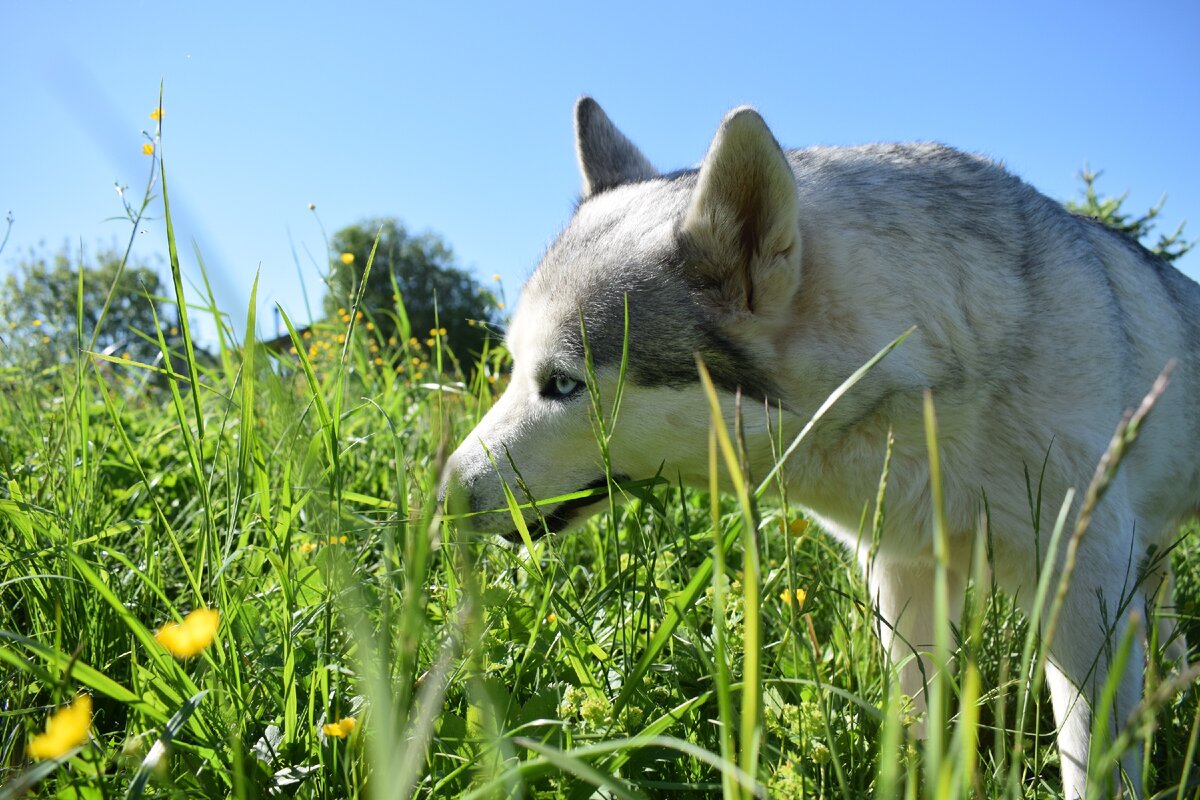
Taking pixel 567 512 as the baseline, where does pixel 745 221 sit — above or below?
above

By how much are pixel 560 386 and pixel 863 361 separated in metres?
0.79

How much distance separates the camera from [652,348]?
2043 millimetres

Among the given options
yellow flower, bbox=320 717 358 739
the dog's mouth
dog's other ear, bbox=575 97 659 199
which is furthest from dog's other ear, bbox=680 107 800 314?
yellow flower, bbox=320 717 358 739

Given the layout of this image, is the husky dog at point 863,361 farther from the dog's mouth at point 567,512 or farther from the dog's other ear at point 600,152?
the dog's other ear at point 600,152

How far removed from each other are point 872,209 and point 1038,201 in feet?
2.22

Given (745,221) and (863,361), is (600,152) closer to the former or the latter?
(745,221)

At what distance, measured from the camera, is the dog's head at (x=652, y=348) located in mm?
1966

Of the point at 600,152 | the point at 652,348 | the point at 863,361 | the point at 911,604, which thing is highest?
the point at 600,152

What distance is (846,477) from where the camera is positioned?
207 centimetres

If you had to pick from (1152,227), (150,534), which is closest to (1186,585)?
(150,534)

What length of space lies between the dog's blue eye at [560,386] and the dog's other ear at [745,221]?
0.44m

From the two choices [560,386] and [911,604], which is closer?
[560,386]

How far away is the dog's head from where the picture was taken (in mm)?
1966

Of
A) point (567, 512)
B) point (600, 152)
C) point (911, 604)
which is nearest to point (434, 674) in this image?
point (567, 512)
